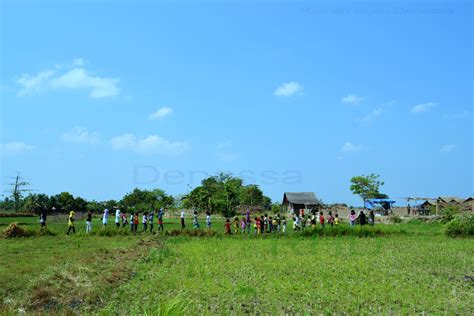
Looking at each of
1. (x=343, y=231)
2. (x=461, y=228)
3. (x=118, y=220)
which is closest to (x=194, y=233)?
(x=118, y=220)

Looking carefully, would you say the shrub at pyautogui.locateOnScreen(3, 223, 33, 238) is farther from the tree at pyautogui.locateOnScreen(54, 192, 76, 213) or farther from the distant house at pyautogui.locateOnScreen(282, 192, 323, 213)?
the tree at pyautogui.locateOnScreen(54, 192, 76, 213)

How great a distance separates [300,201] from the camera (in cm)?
5297

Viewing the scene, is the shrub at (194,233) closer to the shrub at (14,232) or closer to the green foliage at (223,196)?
the shrub at (14,232)

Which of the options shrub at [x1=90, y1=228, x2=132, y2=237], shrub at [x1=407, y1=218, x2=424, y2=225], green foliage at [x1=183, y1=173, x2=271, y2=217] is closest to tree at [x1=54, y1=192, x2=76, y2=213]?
Result: green foliage at [x1=183, y1=173, x2=271, y2=217]

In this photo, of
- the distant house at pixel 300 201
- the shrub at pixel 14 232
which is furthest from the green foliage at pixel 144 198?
the shrub at pixel 14 232

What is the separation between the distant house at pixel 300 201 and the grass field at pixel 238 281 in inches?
1451

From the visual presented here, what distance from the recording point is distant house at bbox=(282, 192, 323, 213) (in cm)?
5197

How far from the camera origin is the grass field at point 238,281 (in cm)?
734

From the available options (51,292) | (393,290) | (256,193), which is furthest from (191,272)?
(256,193)

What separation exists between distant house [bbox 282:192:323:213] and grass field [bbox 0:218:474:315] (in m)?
36.9

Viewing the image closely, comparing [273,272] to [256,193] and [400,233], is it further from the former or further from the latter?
Answer: [256,193]

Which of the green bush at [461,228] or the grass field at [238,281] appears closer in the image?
the grass field at [238,281]

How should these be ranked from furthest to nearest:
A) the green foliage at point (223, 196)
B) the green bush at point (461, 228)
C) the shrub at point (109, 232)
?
the green foliage at point (223, 196), the shrub at point (109, 232), the green bush at point (461, 228)

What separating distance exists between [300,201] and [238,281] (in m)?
44.2
